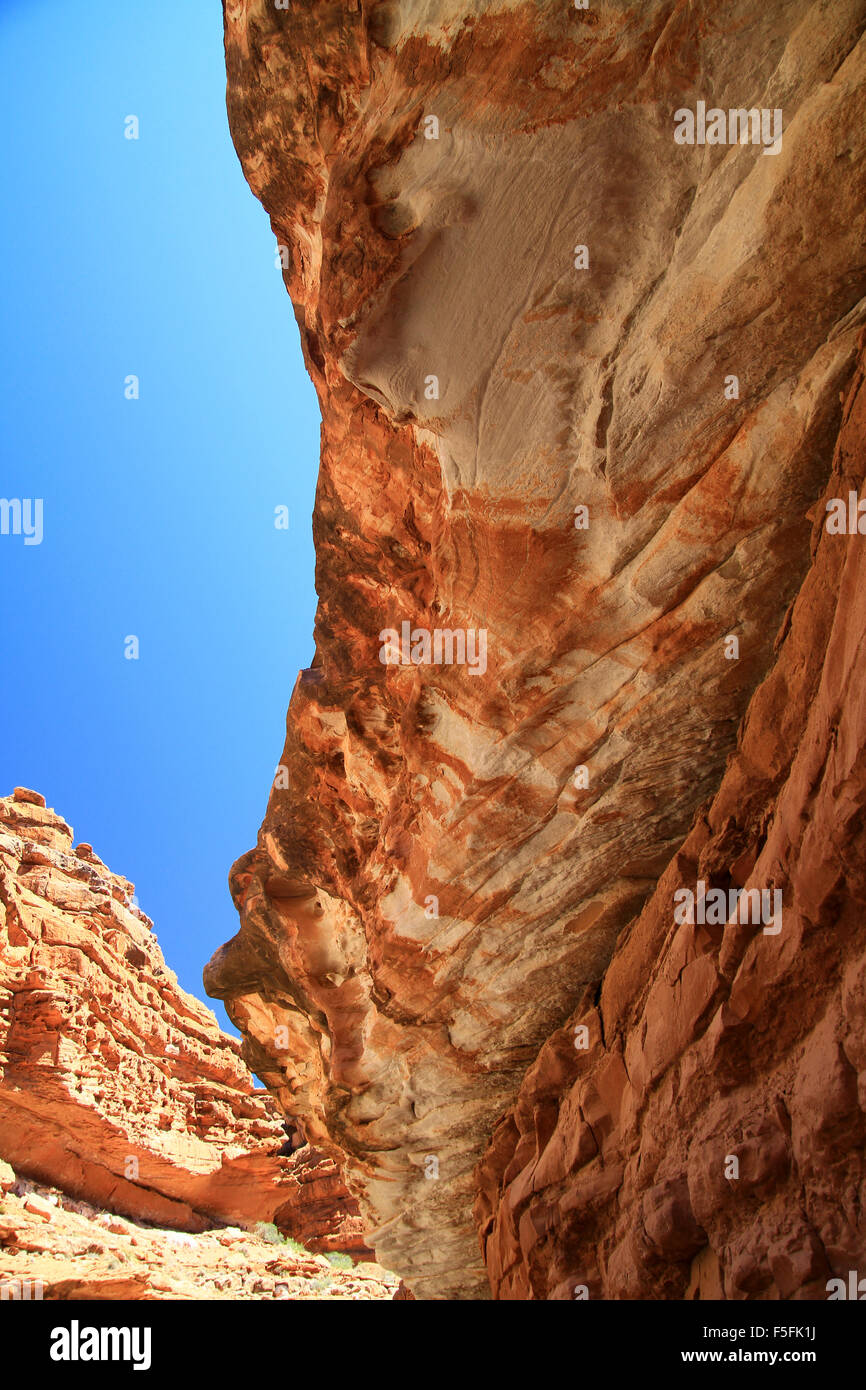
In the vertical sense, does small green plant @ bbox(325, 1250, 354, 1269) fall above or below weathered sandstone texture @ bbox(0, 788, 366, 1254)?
below

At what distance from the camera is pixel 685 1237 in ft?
17.6

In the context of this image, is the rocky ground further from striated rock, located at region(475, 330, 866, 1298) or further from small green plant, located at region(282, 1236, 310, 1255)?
striated rock, located at region(475, 330, 866, 1298)

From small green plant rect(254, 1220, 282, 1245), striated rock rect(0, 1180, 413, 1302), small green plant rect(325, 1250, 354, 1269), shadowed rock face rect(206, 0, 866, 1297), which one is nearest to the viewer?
shadowed rock face rect(206, 0, 866, 1297)

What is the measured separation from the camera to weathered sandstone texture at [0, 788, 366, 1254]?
70.9ft

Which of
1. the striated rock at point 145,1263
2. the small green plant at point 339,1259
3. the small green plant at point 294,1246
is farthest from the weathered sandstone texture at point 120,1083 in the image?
the striated rock at point 145,1263

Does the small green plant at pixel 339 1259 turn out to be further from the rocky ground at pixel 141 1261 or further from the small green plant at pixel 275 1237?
the small green plant at pixel 275 1237

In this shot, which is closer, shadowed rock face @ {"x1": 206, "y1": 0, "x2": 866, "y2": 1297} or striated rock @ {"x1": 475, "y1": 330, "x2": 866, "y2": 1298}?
striated rock @ {"x1": 475, "y1": 330, "x2": 866, "y2": 1298}

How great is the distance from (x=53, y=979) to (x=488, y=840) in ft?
63.3

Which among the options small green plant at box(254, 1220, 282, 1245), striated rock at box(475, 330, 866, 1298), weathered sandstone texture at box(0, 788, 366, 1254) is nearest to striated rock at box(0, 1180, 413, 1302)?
small green plant at box(254, 1220, 282, 1245)

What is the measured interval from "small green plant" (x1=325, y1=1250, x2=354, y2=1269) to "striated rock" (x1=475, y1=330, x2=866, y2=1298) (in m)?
19.1

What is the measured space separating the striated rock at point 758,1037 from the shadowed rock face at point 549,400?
2.12 ft

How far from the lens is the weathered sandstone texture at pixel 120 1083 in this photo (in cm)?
2162

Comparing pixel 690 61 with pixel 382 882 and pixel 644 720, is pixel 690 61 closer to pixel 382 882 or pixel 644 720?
pixel 644 720
